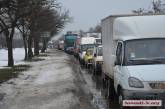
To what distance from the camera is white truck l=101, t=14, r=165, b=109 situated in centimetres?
1163

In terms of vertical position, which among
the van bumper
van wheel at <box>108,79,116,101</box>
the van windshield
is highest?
the van windshield

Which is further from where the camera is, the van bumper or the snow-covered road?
the snow-covered road

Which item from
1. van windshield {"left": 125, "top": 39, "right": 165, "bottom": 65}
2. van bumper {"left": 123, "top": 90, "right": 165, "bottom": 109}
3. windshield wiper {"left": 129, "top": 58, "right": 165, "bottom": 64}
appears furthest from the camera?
van windshield {"left": 125, "top": 39, "right": 165, "bottom": 65}

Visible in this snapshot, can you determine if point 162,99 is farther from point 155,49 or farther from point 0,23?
point 0,23

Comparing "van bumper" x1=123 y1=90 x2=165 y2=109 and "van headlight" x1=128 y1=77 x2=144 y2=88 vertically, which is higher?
"van headlight" x1=128 y1=77 x2=144 y2=88

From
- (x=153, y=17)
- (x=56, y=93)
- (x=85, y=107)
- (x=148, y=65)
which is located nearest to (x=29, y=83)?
(x=56, y=93)

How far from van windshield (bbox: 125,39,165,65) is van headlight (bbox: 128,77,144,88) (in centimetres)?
78

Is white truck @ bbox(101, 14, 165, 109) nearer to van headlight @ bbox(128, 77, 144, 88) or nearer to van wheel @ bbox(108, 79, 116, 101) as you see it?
van headlight @ bbox(128, 77, 144, 88)

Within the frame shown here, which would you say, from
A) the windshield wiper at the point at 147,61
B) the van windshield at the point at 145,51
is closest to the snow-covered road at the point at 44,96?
the van windshield at the point at 145,51

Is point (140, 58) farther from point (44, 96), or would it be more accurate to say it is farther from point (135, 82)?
point (44, 96)

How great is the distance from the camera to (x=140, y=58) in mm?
12734

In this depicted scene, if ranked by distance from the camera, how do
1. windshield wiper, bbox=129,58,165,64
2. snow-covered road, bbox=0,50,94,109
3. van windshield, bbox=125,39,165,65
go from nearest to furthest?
windshield wiper, bbox=129,58,165,64 → van windshield, bbox=125,39,165,65 → snow-covered road, bbox=0,50,94,109

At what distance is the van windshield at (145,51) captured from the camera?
41.0 ft

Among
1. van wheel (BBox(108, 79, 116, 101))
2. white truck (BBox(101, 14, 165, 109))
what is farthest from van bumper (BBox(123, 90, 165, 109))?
van wheel (BBox(108, 79, 116, 101))
